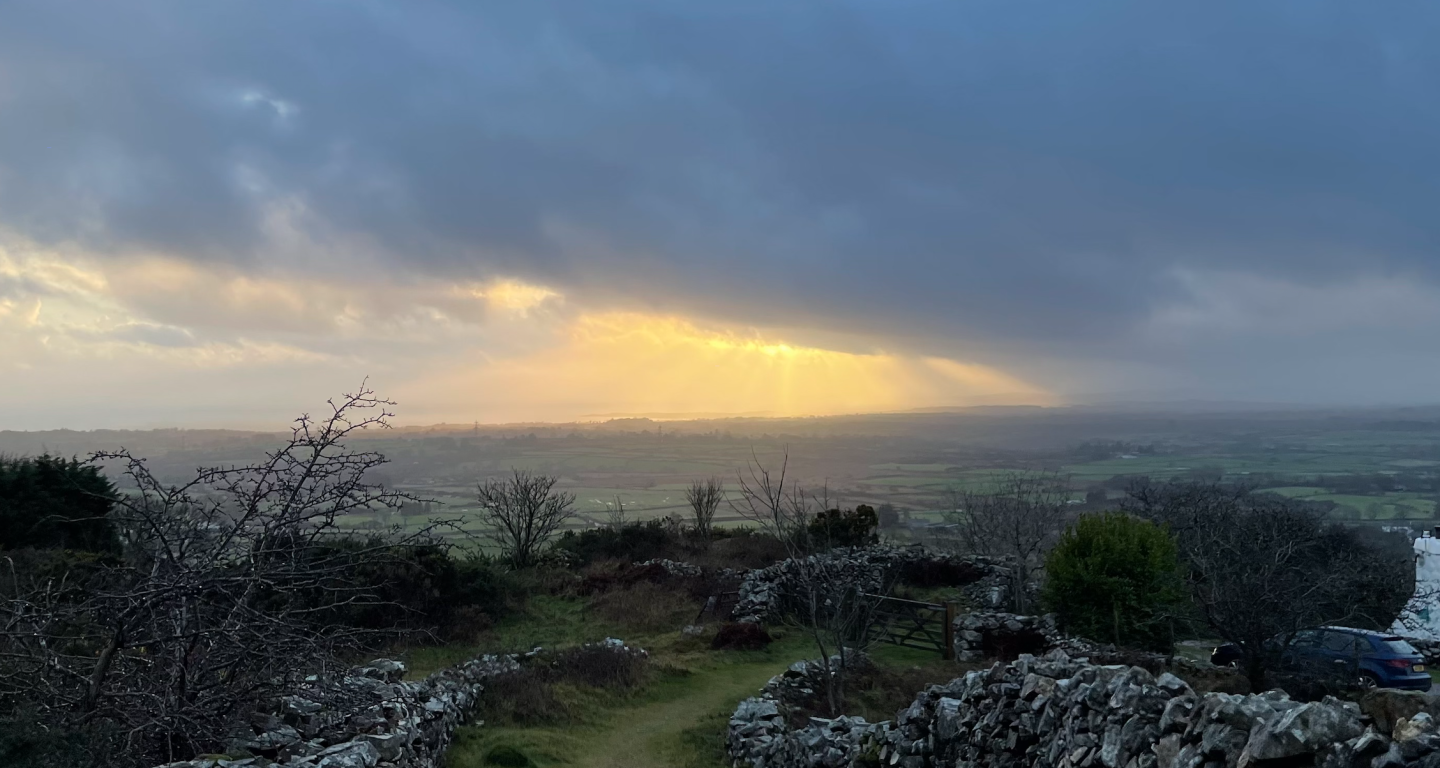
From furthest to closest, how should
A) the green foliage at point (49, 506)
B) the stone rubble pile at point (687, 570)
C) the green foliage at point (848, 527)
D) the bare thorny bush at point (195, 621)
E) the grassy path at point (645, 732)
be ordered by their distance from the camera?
1. the green foliage at point (848, 527)
2. the stone rubble pile at point (687, 570)
3. the green foliage at point (49, 506)
4. the grassy path at point (645, 732)
5. the bare thorny bush at point (195, 621)

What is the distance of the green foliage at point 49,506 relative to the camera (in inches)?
788

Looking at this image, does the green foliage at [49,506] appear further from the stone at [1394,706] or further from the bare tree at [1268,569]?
the bare tree at [1268,569]

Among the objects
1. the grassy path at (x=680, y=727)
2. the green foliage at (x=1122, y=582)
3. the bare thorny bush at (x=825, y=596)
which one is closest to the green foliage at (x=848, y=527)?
the bare thorny bush at (x=825, y=596)

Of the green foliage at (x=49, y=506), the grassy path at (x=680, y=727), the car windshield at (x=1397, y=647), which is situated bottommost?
the grassy path at (x=680, y=727)

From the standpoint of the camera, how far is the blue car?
13898 mm

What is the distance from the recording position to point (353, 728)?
7914 millimetres

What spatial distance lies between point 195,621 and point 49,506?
19461 mm

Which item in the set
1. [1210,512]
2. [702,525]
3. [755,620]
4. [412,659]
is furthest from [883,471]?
[412,659]

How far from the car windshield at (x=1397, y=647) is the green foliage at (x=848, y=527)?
15637 millimetres

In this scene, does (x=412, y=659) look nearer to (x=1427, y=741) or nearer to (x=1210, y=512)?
(x=1427, y=741)

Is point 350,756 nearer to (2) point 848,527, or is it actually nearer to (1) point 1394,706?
(1) point 1394,706

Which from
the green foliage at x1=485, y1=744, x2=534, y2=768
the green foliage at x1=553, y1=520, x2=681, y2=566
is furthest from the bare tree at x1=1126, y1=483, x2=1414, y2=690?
the green foliage at x1=553, y1=520, x2=681, y2=566

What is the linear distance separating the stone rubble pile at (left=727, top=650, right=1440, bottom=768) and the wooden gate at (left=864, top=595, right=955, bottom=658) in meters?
7.13

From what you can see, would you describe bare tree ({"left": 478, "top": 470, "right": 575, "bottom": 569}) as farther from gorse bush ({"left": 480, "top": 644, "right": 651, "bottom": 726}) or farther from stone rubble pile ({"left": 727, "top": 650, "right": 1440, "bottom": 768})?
stone rubble pile ({"left": 727, "top": 650, "right": 1440, "bottom": 768})
